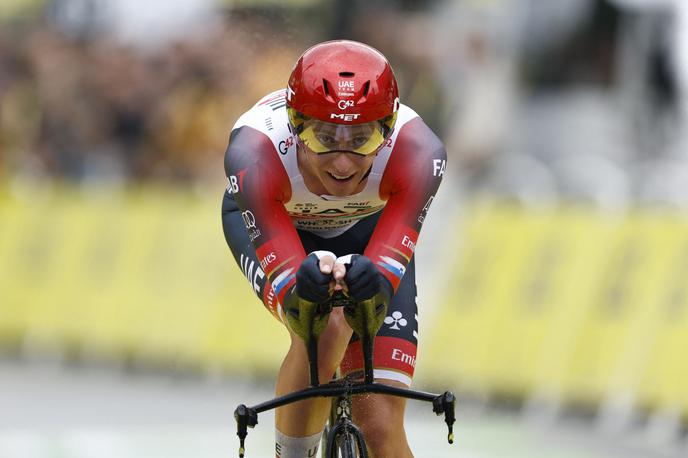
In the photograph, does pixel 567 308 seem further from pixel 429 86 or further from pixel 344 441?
pixel 344 441

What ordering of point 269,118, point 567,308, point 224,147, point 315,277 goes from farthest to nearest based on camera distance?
point 224,147
point 567,308
point 269,118
point 315,277

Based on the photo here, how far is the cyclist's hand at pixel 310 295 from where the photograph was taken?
563cm

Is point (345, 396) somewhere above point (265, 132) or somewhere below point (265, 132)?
below

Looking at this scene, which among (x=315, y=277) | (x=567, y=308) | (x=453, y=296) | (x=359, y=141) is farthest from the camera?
(x=453, y=296)

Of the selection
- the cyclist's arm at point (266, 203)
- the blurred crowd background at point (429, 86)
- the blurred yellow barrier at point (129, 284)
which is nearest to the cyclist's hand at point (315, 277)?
the cyclist's arm at point (266, 203)

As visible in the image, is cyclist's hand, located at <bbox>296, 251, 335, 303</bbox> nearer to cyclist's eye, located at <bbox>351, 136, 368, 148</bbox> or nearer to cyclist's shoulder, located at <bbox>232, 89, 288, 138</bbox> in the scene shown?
cyclist's eye, located at <bbox>351, 136, 368, 148</bbox>

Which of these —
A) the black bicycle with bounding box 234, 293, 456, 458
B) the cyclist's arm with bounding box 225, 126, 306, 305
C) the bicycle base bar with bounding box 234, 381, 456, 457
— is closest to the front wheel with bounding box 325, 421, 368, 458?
the black bicycle with bounding box 234, 293, 456, 458

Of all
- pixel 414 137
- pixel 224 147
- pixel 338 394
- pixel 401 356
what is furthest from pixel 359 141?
pixel 224 147

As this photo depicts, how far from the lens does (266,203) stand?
6195 millimetres

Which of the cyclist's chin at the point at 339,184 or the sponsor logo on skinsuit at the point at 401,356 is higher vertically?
the cyclist's chin at the point at 339,184

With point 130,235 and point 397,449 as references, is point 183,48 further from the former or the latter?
point 397,449

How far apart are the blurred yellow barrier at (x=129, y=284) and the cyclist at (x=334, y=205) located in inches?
282

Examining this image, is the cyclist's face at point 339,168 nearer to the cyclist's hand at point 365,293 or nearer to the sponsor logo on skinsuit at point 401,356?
the cyclist's hand at point 365,293

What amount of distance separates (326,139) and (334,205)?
0.68 meters
